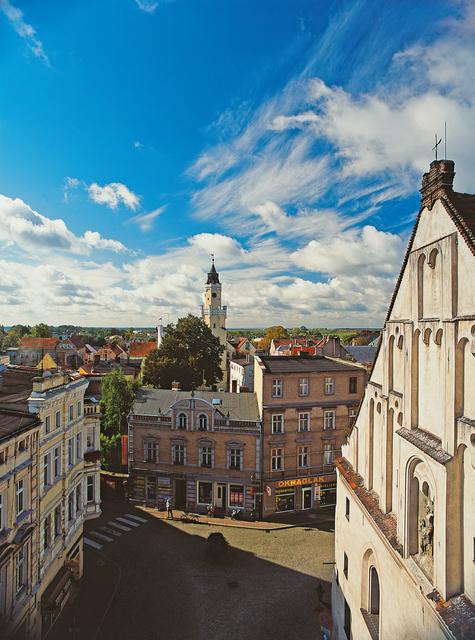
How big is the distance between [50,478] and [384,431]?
604 inches

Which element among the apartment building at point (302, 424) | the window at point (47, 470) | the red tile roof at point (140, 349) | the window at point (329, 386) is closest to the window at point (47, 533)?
the window at point (47, 470)

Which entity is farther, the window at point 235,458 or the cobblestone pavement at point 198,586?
the window at point 235,458

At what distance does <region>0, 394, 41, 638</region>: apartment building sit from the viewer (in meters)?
14.8

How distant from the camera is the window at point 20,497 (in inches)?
635

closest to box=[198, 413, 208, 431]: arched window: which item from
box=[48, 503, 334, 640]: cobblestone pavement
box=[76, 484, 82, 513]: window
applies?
box=[48, 503, 334, 640]: cobblestone pavement

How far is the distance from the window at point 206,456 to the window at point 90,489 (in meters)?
11.4

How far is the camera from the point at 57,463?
20.2m

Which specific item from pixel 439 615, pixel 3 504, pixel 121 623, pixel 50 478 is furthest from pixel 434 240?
pixel 121 623

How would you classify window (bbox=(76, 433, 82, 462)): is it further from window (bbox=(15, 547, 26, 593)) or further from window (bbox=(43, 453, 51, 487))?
window (bbox=(15, 547, 26, 593))

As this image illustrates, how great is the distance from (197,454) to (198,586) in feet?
37.9

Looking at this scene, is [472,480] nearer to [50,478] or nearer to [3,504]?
[3,504]

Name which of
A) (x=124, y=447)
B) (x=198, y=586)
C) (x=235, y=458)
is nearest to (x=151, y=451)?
(x=124, y=447)

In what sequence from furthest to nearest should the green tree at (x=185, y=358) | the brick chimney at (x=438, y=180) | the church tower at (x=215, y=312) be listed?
the church tower at (x=215, y=312), the green tree at (x=185, y=358), the brick chimney at (x=438, y=180)

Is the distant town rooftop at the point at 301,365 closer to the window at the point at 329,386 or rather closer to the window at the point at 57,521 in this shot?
the window at the point at 329,386
